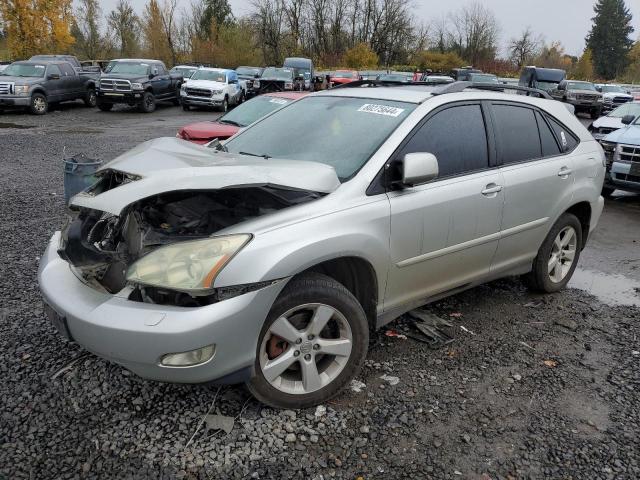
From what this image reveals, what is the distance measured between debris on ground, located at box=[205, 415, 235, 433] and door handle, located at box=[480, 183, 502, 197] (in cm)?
218

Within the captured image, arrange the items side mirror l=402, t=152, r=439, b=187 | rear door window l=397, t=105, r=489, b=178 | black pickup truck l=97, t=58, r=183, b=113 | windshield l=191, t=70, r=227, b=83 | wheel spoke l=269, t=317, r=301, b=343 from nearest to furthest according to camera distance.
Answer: wheel spoke l=269, t=317, r=301, b=343 → side mirror l=402, t=152, r=439, b=187 → rear door window l=397, t=105, r=489, b=178 → black pickup truck l=97, t=58, r=183, b=113 → windshield l=191, t=70, r=227, b=83

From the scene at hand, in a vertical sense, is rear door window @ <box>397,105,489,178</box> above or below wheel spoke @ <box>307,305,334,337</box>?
above

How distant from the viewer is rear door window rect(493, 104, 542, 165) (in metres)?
3.92

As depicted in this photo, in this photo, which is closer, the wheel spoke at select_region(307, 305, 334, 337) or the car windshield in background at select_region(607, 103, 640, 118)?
the wheel spoke at select_region(307, 305, 334, 337)

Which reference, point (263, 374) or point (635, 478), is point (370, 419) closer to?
point (263, 374)

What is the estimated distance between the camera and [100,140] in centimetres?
1381

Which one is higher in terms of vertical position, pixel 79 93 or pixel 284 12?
pixel 284 12

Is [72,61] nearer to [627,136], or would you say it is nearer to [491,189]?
[627,136]

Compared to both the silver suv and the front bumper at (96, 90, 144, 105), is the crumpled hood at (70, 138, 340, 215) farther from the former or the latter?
the front bumper at (96, 90, 144, 105)

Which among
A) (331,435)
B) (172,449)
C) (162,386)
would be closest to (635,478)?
(331,435)

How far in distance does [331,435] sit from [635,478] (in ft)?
4.77

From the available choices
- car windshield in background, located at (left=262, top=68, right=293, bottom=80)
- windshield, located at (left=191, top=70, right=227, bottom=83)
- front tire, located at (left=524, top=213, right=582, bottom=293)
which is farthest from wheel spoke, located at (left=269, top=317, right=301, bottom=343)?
car windshield in background, located at (left=262, top=68, right=293, bottom=80)

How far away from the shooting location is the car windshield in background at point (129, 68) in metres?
20.6

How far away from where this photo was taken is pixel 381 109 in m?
3.58
